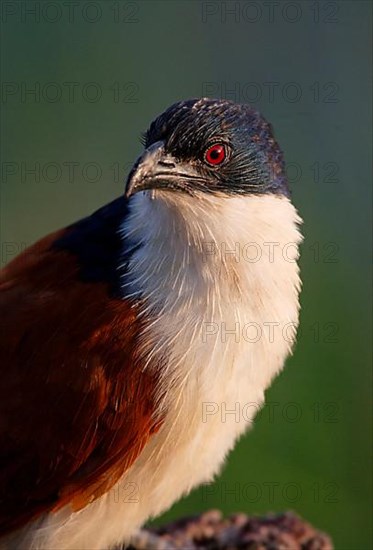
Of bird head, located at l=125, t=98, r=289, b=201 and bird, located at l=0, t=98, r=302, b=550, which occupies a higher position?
bird head, located at l=125, t=98, r=289, b=201

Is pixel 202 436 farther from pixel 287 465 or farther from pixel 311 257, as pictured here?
pixel 311 257

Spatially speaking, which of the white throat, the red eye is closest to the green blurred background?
the white throat

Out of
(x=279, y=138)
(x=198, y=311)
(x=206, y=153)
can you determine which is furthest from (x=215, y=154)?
(x=279, y=138)

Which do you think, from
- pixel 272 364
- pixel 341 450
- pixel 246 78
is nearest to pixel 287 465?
pixel 341 450

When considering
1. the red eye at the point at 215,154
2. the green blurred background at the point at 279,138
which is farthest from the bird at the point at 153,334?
the green blurred background at the point at 279,138

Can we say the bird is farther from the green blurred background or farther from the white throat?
the green blurred background

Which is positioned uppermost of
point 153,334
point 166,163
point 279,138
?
point 166,163

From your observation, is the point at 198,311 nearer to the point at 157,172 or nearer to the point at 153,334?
the point at 153,334
